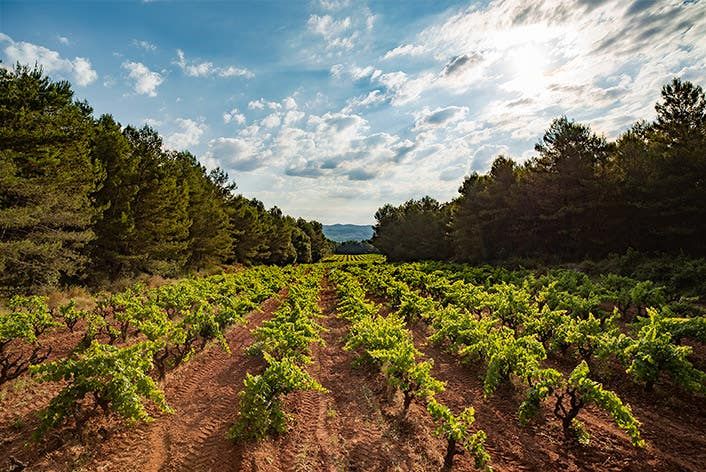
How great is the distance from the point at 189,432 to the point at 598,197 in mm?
32148

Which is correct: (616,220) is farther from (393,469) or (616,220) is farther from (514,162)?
(393,469)

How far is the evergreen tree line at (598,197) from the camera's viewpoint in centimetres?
2327

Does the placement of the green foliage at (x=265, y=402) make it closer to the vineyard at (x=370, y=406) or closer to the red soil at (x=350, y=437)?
the vineyard at (x=370, y=406)

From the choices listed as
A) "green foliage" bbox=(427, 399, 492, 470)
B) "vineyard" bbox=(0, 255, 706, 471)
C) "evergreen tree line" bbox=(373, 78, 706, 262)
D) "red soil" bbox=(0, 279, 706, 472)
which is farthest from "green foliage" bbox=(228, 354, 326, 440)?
"evergreen tree line" bbox=(373, 78, 706, 262)

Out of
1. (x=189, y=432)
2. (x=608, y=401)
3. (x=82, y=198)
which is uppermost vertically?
(x=82, y=198)

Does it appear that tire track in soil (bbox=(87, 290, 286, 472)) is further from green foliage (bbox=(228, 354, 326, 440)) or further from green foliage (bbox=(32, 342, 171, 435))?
green foliage (bbox=(32, 342, 171, 435))

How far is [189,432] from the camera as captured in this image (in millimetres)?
7180

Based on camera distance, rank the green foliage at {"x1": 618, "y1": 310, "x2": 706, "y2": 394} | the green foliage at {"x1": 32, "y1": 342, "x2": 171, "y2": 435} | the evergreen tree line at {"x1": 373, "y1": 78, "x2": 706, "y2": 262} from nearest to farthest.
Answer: the green foliage at {"x1": 32, "y1": 342, "x2": 171, "y2": 435}
the green foliage at {"x1": 618, "y1": 310, "x2": 706, "y2": 394}
the evergreen tree line at {"x1": 373, "y1": 78, "x2": 706, "y2": 262}

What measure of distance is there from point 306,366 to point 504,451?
648cm

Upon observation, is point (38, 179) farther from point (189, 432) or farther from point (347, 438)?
point (347, 438)

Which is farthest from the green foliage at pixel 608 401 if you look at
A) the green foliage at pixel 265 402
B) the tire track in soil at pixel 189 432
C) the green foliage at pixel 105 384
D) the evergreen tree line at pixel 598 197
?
the evergreen tree line at pixel 598 197

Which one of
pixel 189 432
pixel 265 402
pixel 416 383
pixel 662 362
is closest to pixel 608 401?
pixel 662 362

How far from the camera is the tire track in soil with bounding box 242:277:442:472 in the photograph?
245 inches

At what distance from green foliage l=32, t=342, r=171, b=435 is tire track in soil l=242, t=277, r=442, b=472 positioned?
6.83 feet
